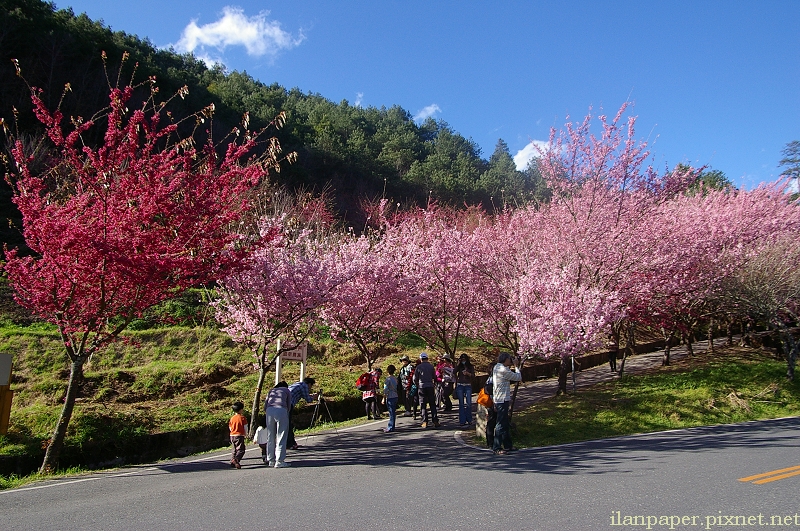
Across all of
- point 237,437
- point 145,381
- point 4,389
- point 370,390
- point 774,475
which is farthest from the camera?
point 145,381

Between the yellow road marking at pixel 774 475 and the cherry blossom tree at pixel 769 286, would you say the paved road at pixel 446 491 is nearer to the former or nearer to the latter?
the yellow road marking at pixel 774 475

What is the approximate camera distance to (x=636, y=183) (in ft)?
51.9

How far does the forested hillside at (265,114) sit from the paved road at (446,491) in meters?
11.6

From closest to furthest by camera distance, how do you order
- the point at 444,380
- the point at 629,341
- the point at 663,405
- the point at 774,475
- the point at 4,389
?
1. the point at 774,475
2. the point at 4,389
3. the point at 663,405
4. the point at 444,380
5. the point at 629,341

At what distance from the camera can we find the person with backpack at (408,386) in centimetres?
1333

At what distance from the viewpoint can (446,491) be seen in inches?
259

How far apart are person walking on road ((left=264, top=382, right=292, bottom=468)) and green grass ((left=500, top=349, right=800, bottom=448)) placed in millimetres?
4521

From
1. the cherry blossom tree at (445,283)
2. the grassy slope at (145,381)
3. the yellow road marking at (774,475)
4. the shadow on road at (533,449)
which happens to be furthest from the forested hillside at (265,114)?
the yellow road marking at (774,475)

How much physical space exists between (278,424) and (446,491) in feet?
10.7

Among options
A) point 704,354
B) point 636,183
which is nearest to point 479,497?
point 636,183

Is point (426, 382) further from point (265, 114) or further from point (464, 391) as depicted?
point (265, 114)

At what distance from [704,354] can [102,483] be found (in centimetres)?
2120

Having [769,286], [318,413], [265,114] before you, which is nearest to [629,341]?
[769,286]

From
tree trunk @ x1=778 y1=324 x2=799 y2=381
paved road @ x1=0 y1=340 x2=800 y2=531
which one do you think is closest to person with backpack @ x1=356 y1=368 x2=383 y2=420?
paved road @ x1=0 y1=340 x2=800 y2=531
